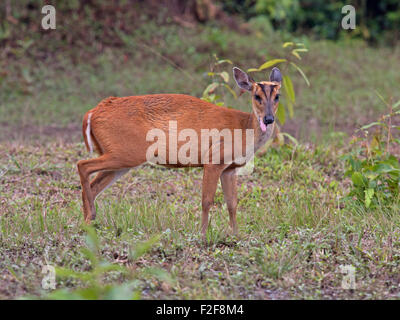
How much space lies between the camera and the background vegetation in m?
4.53

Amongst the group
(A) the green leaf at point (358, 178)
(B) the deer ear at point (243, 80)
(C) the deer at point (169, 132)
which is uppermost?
(B) the deer ear at point (243, 80)

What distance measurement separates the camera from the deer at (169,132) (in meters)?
5.57

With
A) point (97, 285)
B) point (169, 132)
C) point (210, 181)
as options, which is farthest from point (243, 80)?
point (97, 285)

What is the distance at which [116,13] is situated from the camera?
13094mm

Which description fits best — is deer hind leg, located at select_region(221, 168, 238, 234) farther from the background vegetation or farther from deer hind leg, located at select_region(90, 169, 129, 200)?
deer hind leg, located at select_region(90, 169, 129, 200)

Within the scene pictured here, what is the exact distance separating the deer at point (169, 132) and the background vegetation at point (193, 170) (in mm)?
344

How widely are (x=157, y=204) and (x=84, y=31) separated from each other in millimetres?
7405

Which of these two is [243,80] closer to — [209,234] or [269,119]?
[269,119]

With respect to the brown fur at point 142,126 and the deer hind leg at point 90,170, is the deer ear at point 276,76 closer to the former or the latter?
the brown fur at point 142,126

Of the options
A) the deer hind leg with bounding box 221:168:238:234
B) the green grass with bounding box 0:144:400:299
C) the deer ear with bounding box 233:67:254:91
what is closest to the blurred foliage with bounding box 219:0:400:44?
the green grass with bounding box 0:144:400:299

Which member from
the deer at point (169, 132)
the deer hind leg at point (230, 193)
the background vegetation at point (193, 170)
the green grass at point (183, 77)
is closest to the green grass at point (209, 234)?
the background vegetation at point (193, 170)

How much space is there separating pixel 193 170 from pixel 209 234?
2674 millimetres

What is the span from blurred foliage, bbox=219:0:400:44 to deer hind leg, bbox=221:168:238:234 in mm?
10279

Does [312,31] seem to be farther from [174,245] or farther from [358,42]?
[174,245]
